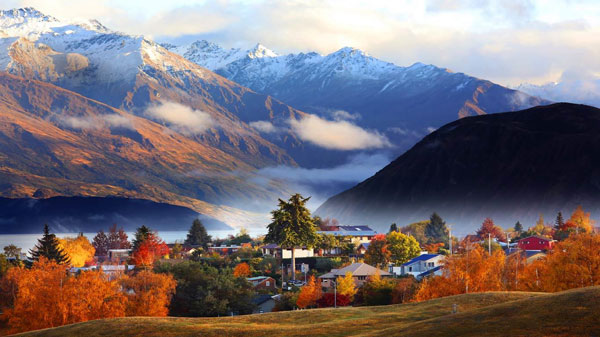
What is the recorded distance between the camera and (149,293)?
113562mm

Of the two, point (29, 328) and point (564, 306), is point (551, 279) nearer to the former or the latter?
point (564, 306)

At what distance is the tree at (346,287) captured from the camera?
12769 centimetres

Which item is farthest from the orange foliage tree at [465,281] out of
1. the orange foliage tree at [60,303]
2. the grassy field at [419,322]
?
the orange foliage tree at [60,303]

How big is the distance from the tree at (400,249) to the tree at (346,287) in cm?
5435

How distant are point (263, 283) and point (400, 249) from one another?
48.1m

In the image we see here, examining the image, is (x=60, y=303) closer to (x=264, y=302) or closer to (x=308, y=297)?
(x=308, y=297)

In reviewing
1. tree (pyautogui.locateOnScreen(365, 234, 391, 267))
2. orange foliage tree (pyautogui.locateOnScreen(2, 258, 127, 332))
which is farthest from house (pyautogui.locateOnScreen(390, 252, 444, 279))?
orange foliage tree (pyautogui.locateOnScreen(2, 258, 127, 332))

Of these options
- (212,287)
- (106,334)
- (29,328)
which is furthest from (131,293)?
(106,334)

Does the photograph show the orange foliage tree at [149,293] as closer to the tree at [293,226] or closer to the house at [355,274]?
the house at [355,274]

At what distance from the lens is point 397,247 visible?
18712cm

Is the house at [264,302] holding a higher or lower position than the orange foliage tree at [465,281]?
lower

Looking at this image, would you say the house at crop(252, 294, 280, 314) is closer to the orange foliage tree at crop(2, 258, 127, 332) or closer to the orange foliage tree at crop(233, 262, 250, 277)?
the orange foliage tree at crop(233, 262, 250, 277)

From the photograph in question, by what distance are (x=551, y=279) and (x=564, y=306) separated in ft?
→ 156

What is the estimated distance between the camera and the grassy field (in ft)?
148
